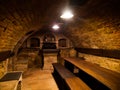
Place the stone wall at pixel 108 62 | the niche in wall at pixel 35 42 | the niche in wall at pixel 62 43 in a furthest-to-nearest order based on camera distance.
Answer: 1. the niche in wall at pixel 62 43
2. the niche in wall at pixel 35 42
3. the stone wall at pixel 108 62

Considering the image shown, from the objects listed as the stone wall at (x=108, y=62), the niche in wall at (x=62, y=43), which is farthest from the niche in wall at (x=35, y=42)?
the stone wall at (x=108, y=62)

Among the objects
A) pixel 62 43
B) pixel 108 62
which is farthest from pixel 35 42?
pixel 108 62

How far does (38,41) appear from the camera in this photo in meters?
8.78

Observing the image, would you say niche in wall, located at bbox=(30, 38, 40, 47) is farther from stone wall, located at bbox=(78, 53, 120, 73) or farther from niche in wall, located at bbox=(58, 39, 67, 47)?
stone wall, located at bbox=(78, 53, 120, 73)

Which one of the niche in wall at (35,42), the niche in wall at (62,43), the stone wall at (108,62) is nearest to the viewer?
the stone wall at (108,62)

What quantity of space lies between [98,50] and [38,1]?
14.9 feet

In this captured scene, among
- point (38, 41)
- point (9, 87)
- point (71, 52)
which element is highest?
point (38, 41)

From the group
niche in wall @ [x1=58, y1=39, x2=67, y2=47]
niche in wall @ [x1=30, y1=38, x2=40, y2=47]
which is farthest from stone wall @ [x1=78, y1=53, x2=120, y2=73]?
niche in wall @ [x1=30, y1=38, x2=40, y2=47]

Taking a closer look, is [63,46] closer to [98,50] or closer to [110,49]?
[98,50]

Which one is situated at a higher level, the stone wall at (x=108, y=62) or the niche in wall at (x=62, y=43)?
the niche in wall at (x=62, y=43)

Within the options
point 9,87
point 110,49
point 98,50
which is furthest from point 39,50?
point 9,87

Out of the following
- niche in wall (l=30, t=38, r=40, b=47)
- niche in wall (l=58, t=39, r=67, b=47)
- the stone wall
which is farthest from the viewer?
niche in wall (l=58, t=39, r=67, b=47)

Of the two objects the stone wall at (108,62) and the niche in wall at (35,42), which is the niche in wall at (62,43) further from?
the stone wall at (108,62)

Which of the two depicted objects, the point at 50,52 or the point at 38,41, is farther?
the point at 38,41
